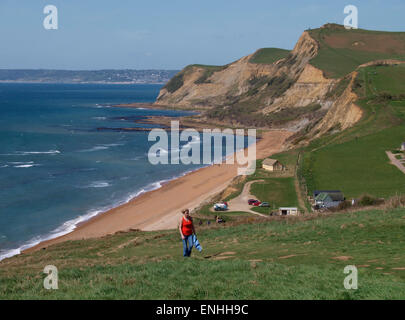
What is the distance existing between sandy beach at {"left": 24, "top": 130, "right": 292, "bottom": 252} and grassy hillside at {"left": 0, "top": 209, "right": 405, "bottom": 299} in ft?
56.0

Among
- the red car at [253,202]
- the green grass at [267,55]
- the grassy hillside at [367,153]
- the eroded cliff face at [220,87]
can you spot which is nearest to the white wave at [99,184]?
the red car at [253,202]

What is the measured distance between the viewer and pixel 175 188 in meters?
54.0

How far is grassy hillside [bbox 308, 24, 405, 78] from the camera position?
121m


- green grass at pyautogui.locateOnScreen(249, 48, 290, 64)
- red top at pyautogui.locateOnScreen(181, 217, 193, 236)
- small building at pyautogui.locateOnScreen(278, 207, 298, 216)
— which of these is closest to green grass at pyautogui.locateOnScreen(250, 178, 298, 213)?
small building at pyautogui.locateOnScreen(278, 207, 298, 216)

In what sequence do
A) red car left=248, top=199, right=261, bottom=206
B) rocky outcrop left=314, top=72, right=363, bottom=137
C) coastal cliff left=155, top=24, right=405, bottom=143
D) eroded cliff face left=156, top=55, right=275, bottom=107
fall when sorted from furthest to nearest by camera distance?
1. eroded cliff face left=156, top=55, right=275, bottom=107
2. coastal cliff left=155, top=24, right=405, bottom=143
3. rocky outcrop left=314, top=72, right=363, bottom=137
4. red car left=248, top=199, right=261, bottom=206

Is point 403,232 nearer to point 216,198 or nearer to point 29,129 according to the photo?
point 216,198

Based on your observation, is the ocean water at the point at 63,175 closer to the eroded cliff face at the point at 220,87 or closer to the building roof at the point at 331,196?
the building roof at the point at 331,196

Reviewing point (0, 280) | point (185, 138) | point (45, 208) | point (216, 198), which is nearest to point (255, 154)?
point (185, 138)

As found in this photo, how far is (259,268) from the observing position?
12.0 m

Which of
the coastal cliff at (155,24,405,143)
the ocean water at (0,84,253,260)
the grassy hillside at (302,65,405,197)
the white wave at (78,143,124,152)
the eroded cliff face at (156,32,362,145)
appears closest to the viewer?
the grassy hillside at (302,65,405,197)

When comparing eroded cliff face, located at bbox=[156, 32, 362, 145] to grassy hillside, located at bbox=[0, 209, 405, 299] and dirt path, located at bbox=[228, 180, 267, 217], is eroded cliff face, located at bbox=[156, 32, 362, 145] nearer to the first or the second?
dirt path, located at bbox=[228, 180, 267, 217]

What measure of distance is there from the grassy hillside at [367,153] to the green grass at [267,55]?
350ft

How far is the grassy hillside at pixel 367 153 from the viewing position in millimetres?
36916
